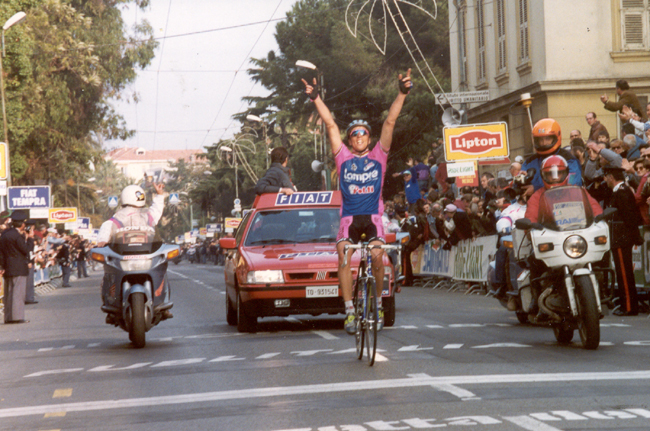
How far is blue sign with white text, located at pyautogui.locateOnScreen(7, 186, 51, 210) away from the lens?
37812mm

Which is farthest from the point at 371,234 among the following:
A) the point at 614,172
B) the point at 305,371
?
the point at 614,172

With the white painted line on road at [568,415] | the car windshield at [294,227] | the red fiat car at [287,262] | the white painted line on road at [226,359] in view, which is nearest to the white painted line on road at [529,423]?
the white painted line on road at [568,415]

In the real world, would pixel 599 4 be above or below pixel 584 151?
above

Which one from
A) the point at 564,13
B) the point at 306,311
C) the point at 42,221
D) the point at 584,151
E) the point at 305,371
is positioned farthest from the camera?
the point at 42,221

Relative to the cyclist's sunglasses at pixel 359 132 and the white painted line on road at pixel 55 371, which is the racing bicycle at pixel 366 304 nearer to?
the cyclist's sunglasses at pixel 359 132

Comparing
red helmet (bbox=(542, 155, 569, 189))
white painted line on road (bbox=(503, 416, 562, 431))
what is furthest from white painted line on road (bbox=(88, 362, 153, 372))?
white painted line on road (bbox=(503, 416, 562, 431))

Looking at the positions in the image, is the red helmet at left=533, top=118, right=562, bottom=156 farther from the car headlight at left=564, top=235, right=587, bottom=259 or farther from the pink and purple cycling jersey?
the pink and purple cycling jersey

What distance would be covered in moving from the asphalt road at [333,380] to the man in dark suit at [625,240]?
19.8 inches

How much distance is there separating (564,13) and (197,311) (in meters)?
15.6

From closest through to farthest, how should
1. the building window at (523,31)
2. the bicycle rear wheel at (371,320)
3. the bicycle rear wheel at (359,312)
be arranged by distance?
1. the bicycle rear wheel at (371,320)
2. the bicycle rear wheel at (359,312)
3. the building window at (523,31)

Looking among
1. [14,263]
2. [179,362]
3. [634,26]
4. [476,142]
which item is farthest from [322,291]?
[634,26]

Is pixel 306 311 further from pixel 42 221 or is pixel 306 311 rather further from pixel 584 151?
pixel 42 221

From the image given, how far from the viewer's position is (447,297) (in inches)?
789

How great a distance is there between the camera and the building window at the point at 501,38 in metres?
33.3
